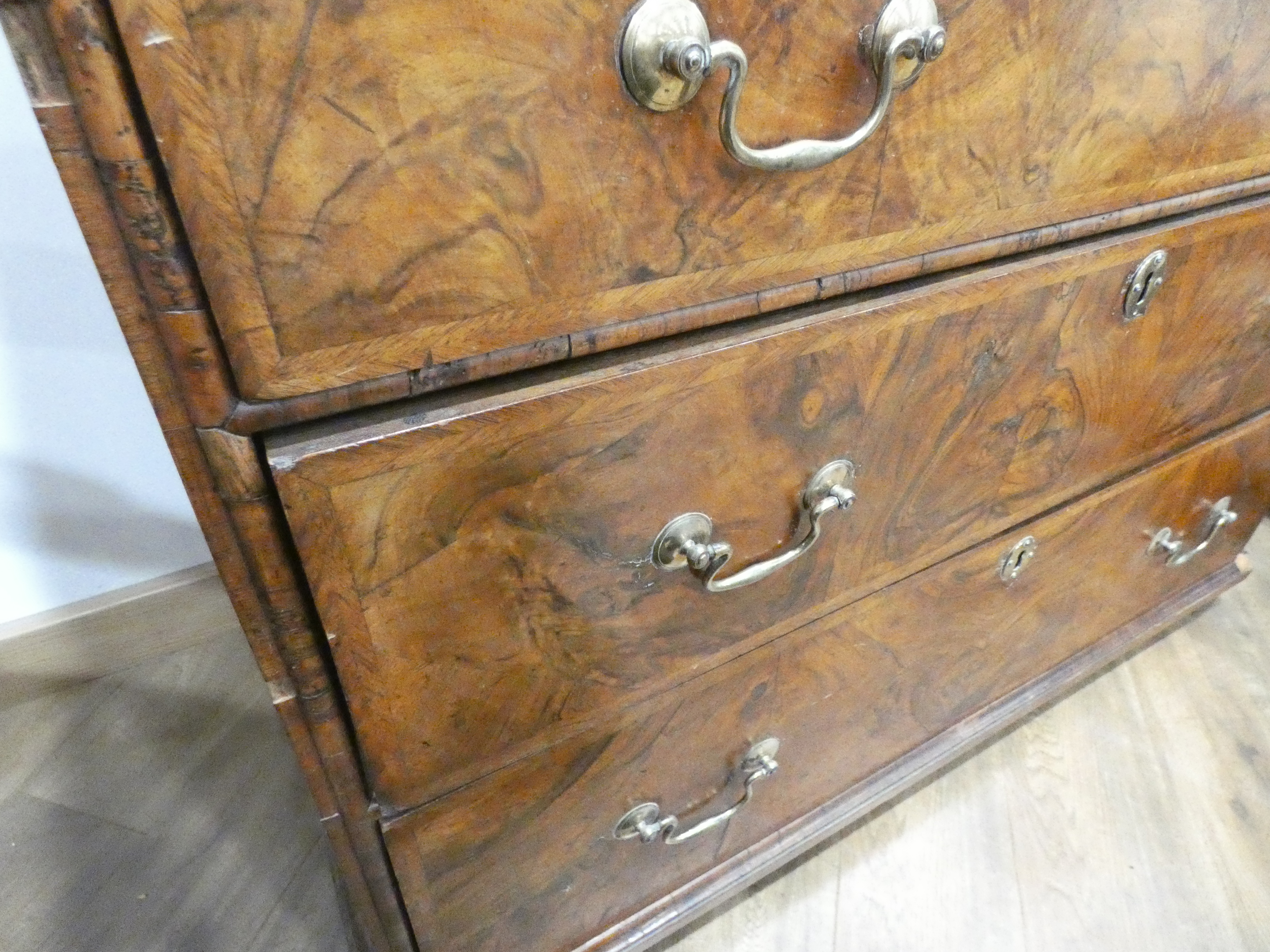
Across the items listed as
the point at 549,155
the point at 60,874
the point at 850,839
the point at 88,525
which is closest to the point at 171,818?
the point at 60,874

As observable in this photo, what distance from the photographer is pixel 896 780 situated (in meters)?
0.73

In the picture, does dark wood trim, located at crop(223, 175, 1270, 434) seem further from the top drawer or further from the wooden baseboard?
the wooden baseboard

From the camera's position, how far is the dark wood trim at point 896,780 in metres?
0.64

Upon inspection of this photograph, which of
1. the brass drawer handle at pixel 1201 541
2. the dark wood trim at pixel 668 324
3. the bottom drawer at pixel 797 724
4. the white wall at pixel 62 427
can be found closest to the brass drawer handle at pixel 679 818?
the bottom drawer at pixel 797 724

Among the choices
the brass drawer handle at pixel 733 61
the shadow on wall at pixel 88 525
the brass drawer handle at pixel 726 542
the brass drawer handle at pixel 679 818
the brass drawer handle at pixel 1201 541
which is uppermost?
the shadow on wall at pixel 88 525

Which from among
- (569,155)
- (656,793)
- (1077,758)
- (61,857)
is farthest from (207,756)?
(1077,758)

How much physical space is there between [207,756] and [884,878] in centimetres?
73

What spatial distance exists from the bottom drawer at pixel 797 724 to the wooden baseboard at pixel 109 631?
0.54 m

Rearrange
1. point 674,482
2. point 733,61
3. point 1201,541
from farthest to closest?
point 1201,541 < point 674,482 < point 733,61

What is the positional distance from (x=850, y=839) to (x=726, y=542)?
20.9 inches

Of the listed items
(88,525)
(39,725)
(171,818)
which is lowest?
(171,818)

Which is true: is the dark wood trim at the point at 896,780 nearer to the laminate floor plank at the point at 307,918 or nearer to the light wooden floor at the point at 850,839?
the light wooden floor at the point at 850,839

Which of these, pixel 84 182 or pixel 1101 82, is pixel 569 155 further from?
pixel 1101 82

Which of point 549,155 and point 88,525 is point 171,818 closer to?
point 88,525
